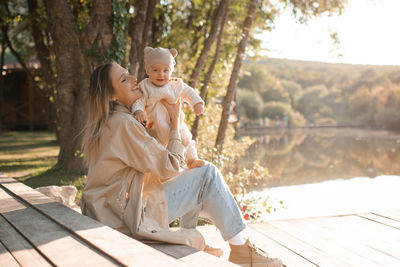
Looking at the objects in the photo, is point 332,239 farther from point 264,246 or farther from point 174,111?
point 174,111

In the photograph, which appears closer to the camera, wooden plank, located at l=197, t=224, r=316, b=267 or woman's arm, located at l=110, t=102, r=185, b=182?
woman's arm, located at l=110, t=102, r=185, b=182

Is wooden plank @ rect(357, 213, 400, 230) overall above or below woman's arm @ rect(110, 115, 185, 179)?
below

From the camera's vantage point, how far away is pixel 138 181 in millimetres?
2342

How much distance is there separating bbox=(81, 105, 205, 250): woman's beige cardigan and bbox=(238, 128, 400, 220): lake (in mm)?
3332

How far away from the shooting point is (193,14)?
10.7 m

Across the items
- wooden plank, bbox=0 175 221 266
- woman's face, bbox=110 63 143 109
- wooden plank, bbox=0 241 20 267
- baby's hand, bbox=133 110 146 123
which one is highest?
woman's face, bbox=110 63 143 109

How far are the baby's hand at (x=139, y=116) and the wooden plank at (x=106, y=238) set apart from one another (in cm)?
62

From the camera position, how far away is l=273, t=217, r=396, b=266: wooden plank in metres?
3.06

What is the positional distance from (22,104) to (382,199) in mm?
17788

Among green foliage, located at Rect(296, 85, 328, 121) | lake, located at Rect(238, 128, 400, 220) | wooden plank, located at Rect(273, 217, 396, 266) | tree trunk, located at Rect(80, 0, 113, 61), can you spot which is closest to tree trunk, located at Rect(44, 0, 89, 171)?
tree trunk, located at Rect(80, 0, 113, 61)

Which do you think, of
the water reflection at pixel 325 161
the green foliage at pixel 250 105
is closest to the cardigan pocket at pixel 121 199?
the water reflection at pixel 325 161

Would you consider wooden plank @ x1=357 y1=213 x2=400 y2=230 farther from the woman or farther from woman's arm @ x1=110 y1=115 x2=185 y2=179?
woman's arm @ x1=110 y1=115 x2=185 y2=179

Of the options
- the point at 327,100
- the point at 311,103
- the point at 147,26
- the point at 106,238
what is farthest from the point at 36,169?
the point at 327,100

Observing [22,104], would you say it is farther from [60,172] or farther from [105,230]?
[105,230]
